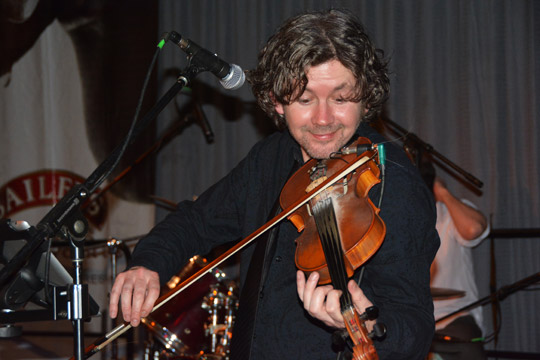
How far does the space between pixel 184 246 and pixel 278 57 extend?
671 millimetres

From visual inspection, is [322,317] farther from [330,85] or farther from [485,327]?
[485,327]

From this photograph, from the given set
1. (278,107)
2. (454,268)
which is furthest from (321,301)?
(454,268)

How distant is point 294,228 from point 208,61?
1.79ft

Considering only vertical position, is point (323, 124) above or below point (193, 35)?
below

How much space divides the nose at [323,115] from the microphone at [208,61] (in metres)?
0.27

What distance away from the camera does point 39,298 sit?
1.58 m

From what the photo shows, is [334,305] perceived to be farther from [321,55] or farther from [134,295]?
[321,55]

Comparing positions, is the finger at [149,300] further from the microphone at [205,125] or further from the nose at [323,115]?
the microphone at [205,125]

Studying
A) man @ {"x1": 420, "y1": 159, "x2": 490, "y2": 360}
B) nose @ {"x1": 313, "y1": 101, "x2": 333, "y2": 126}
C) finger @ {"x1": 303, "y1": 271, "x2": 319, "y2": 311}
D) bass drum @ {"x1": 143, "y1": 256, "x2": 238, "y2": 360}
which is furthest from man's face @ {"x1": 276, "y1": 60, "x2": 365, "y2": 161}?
man @ {"x1": 420, "y1": 159, "x2": 490, "y2": 360}

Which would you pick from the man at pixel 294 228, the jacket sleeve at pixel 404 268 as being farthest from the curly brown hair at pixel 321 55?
the jacket sleeve at pixel 404 268

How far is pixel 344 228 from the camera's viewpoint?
145 cm

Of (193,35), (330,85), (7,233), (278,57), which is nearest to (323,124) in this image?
(330,85)

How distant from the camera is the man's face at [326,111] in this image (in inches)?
68.4

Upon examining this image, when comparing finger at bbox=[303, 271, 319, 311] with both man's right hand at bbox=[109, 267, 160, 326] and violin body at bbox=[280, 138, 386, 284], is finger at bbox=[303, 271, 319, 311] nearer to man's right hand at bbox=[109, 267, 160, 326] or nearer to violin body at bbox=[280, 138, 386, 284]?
violin body at bbox=[280, 138, 386, 284]
